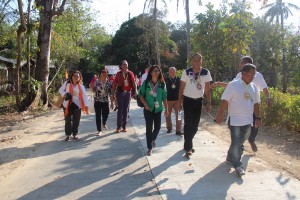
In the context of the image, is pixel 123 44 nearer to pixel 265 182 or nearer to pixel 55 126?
pixel 55 126

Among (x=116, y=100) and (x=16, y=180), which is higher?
(x=116, y=100)

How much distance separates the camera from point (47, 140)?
8.86m

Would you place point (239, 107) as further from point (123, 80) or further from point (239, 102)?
point (123, 80)

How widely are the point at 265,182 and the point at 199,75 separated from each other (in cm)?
219

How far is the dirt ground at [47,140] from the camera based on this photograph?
655 centimetres

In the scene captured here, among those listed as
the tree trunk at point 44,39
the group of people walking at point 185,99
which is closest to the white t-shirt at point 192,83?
the group of people walking at point 185,99

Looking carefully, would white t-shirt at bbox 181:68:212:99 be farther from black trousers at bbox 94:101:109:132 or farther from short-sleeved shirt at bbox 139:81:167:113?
black trousers at bbox 94:101:109:132

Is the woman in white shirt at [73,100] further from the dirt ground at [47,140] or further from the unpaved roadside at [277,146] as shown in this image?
the unpaved roadside at [277,146]

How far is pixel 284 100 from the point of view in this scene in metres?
9.93

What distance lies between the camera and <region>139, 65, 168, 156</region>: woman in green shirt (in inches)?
267

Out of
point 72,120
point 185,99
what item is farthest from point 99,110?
point 185,99

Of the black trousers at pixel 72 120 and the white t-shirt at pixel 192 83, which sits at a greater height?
the white t-shirt at pixel 192 83

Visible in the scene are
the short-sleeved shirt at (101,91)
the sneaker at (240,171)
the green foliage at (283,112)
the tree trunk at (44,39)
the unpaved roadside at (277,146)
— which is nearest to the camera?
the sneaker at (240,171)

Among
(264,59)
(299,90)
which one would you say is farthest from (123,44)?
(299,90)
